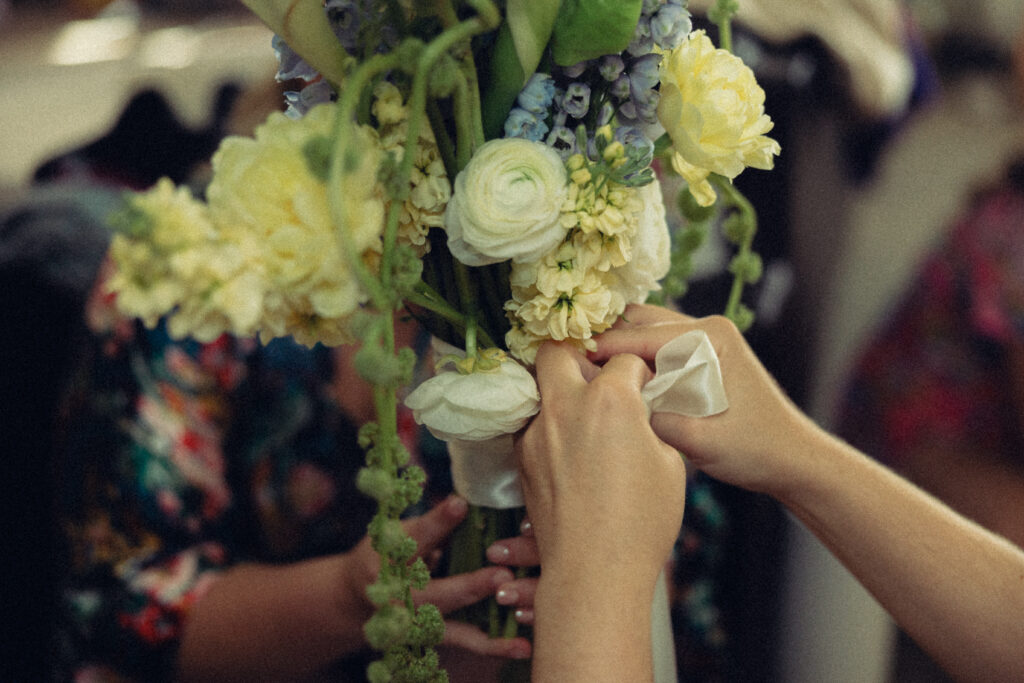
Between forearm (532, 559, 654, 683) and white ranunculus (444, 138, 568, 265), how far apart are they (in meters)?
0.21

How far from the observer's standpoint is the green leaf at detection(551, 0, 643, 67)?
41 cm

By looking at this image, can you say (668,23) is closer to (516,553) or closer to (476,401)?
(476,401)

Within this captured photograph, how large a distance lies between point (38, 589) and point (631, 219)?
99 centimetres

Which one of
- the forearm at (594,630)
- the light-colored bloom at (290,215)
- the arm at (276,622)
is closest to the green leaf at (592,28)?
the light-colored bloom at (290,215)

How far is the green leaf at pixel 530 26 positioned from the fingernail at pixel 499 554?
1.15 ft

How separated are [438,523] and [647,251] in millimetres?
305

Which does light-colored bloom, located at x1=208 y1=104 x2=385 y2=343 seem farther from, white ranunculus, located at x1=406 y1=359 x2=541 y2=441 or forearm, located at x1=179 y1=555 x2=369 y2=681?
forearm, located at x1=179 y1=555 x2=369 y2=681

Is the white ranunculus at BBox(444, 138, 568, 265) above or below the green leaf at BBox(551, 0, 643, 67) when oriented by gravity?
below

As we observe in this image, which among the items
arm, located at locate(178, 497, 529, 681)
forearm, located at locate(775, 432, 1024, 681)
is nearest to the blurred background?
forearm, located at locate(775, 432, 1024, 681)

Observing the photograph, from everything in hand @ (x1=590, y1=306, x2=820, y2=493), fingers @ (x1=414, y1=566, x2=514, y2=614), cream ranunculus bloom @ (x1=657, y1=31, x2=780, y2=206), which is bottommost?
fingers @ (x1=414, y1=566, x2=514, y2=614)

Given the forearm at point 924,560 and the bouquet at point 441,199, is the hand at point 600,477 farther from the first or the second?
the forearm at point 924,560

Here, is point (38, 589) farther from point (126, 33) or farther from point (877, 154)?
point (877, 154)

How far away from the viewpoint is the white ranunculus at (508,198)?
42 cm

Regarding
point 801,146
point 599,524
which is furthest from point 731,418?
point 801,146
